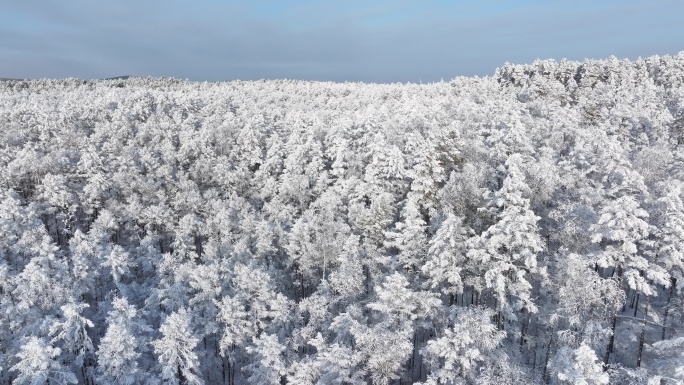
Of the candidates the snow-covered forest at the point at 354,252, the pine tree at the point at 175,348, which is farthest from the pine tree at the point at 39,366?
the pine tree at the point at 175,348

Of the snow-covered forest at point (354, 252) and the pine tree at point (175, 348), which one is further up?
the snow-covered forest at point (354, 252)

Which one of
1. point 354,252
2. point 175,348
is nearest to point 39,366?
point 175,348

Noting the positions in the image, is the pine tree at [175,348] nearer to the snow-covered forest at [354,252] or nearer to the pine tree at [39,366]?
the snow-covered forest at [354,252]

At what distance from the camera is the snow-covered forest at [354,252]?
33969mm

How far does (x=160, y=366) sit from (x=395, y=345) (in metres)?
22.0

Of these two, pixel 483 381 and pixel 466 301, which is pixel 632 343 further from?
pixel 483 381

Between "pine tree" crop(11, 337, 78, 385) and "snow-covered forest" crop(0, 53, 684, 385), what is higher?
"snow-covered forest" crop(0, 53, 684, 385)

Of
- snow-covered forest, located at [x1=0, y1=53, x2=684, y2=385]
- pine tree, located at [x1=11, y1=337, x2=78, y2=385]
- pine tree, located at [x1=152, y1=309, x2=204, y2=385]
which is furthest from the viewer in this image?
pine tree, located at [x1=152, y1=309, x2=204, y2=385]

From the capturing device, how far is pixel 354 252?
44.3 meters

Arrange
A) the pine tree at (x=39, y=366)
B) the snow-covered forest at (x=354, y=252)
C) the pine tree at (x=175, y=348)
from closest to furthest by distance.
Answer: the snow-covered forest at (x=354, y=252) → the pine tree at (x=39, y=366) → the pine tree at (x=175, y=348)

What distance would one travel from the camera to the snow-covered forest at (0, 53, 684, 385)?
3397cm

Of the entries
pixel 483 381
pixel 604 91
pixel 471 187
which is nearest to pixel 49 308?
pixel 483 381

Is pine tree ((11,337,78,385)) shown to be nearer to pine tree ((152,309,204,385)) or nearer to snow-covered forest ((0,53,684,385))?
snow-covered forest ((0,53,684,385))

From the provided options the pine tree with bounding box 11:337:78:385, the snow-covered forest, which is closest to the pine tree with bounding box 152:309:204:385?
the snow-covered forest
